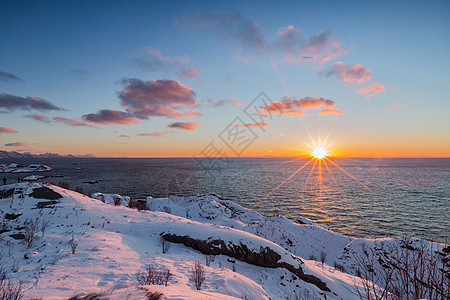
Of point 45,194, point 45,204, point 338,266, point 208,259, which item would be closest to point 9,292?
point 208,259

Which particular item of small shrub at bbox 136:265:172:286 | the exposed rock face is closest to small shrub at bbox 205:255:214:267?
the exposed rock face

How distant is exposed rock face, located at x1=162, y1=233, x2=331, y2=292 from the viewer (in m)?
12.2

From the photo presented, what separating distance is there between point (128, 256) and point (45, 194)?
41.9 ft

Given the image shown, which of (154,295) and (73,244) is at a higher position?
Answer: (154,295)

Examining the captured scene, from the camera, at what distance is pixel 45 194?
16781mm

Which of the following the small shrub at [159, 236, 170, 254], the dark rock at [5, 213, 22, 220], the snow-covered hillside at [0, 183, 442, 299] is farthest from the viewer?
the dark rock at [5, 213, 22, 220]

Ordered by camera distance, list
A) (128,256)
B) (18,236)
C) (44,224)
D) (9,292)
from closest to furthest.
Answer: (9,292)
(128,256)
(18,236)
(44,224)

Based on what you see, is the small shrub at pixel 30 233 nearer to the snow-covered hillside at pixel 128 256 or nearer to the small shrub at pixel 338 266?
the snow-covered hillside at pixel 128 256

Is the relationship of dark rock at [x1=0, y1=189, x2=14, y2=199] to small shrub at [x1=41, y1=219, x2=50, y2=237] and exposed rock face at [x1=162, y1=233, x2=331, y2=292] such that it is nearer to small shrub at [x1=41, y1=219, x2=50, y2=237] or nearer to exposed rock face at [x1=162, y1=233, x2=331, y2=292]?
small shrub at [x1=41, y1=219, x2=50, y2=237]

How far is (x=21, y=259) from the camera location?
8.14 meters

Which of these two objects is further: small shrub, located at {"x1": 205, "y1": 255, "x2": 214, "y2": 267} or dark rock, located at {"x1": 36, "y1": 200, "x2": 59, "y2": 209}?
dark rock, located at {"x1": 36, "y1": 200, "x2": 59, "y2": 209}

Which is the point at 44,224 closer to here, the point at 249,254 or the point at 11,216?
the point at 11,216

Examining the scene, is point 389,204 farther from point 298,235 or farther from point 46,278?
point 46,278

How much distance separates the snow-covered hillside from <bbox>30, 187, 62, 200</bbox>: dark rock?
65mm
